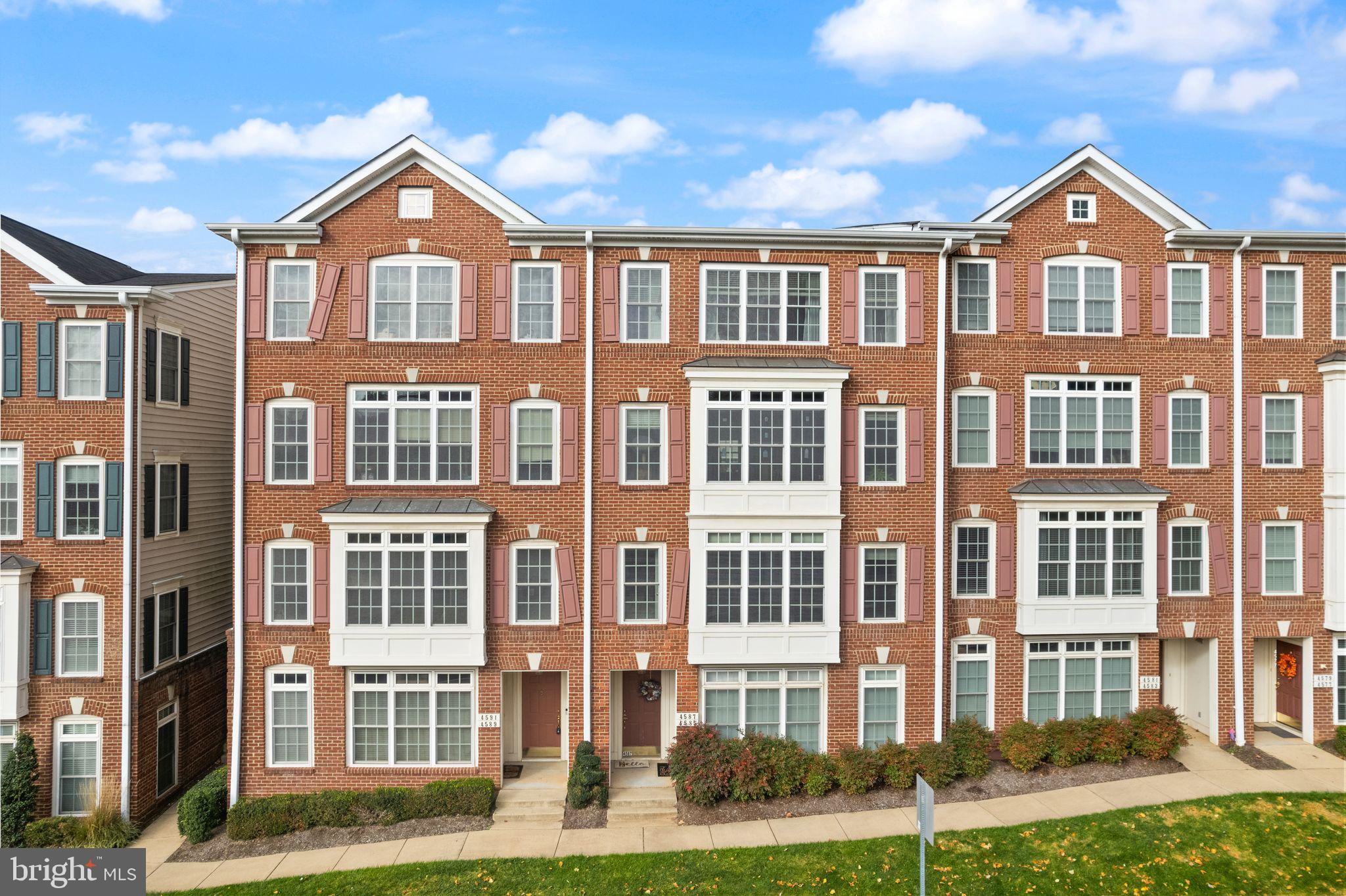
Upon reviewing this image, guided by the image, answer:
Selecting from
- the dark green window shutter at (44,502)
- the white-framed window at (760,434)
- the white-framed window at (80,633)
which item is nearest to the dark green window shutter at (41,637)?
the white-framed window at (80,633)

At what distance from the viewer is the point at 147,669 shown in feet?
57.1

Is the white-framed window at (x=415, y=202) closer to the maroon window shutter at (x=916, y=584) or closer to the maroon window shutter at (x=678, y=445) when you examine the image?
the maroon window shutter at (x=678, y=445)

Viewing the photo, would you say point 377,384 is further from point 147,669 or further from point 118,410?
point 147,669

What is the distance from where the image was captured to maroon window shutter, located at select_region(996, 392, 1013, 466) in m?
18.3

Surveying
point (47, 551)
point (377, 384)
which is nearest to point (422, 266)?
point (377, 384)

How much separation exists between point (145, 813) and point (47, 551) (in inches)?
238

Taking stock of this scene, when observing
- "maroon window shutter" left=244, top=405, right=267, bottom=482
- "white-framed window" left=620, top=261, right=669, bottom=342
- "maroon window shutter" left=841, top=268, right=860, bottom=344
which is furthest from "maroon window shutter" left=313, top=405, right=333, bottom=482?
"maroon window shutter" left=841, top=268, right=860, bottom=344

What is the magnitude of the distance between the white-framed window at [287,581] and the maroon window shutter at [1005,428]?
15.9 metres

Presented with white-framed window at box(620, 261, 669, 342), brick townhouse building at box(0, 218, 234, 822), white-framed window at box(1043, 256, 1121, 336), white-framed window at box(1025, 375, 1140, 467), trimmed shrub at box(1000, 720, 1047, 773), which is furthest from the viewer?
white-framed window at box(1043, 256, 1121, 336)

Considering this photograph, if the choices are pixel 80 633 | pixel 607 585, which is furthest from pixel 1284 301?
pixel 80 633

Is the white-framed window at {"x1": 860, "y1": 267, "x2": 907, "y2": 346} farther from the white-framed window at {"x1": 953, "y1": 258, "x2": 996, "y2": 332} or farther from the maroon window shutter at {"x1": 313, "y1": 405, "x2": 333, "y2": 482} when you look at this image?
the maroon window shutter at {"x1": 313, "y1": 405, "x2": 333, "y2": 482}

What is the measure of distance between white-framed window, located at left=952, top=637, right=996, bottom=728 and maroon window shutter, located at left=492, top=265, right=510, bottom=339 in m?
12.6

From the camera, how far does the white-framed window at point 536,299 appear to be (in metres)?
17.8

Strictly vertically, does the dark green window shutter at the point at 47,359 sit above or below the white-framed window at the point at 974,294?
below
